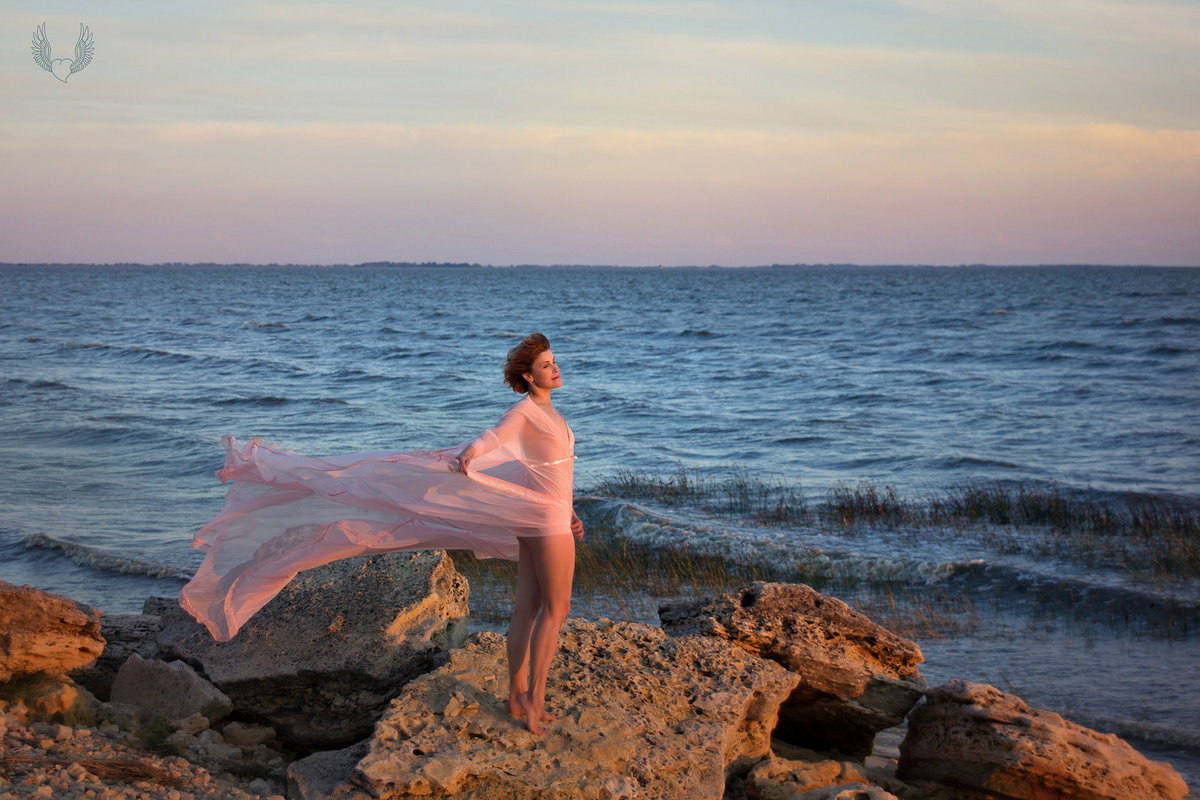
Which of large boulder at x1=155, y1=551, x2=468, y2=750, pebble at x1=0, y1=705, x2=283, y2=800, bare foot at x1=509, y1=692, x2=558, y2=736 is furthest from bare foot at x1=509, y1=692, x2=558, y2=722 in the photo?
pebble at x1=0, y1=705, x2=283, y2=800

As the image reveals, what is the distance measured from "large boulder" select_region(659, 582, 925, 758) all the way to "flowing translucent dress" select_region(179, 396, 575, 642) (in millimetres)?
1722

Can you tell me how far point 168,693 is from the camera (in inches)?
211

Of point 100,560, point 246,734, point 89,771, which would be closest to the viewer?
point 89,771

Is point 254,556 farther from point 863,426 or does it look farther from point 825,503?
point 863,426

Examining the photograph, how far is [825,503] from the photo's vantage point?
15.0m

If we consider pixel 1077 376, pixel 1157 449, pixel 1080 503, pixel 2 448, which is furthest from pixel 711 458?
pixel 1077 376

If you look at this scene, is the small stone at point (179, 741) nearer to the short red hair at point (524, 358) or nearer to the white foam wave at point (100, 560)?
the short red hair at point (524, 358)

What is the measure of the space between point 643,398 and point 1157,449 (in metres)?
14.3

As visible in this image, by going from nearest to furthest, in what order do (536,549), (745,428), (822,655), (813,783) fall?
(536,549) < (813,783) < (822,655) < (745,428)

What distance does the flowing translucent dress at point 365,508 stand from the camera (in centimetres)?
461

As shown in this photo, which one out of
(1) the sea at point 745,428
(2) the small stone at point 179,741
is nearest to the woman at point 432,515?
(2) the small stone at point 179,741

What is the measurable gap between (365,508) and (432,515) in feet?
1.57

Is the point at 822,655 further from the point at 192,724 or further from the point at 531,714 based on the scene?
the point at 192,724

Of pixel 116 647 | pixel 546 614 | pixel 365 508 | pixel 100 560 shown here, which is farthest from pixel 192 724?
pixel 100 560
